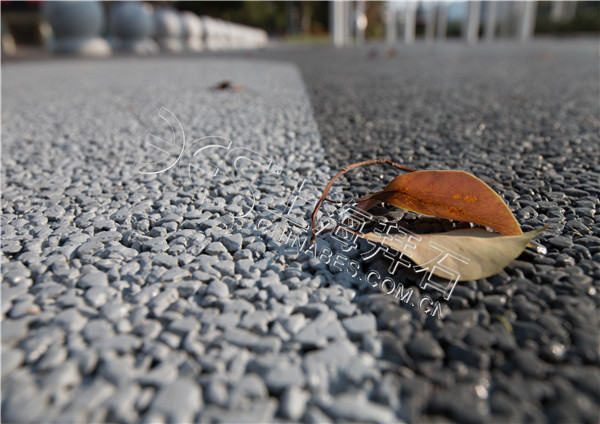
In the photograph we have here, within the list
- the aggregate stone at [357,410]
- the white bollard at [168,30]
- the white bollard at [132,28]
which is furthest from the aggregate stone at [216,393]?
the white bollard at [168,30]

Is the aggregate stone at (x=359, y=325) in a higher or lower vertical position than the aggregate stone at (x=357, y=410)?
higher

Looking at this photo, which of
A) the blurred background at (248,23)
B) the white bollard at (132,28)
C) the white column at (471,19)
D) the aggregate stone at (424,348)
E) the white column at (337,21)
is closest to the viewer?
the aggregate stone at (424,348)

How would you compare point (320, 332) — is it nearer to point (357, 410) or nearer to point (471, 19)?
point (357, 410)

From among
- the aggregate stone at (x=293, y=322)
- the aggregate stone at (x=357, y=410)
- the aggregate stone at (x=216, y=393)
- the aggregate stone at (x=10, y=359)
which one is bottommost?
the aggregate stone at (x=357, y=410)

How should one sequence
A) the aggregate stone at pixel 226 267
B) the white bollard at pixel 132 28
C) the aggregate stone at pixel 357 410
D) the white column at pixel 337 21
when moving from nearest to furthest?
the aggregate stone at pixel 357 410 < the aggregate stone at pixel 226 267 < the white bollard at pixel 132 28 < the white column at pixel 337 21

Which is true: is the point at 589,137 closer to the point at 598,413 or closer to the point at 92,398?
the point at 598,413

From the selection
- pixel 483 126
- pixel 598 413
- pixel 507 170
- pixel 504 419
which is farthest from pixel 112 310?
pixel 483 126

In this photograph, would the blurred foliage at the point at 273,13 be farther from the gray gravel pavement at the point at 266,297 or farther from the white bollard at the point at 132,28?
the gray gravel pavement at the point at 266,297
